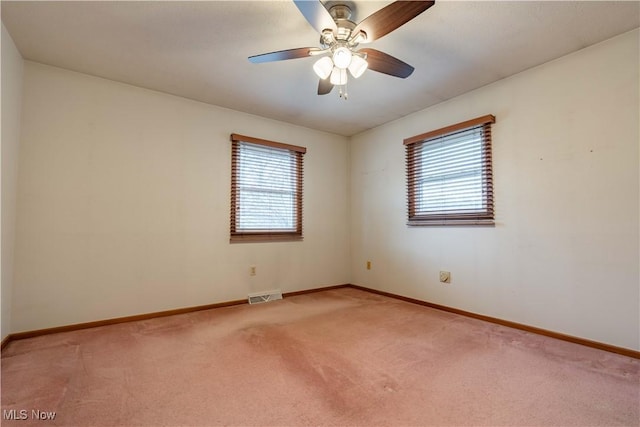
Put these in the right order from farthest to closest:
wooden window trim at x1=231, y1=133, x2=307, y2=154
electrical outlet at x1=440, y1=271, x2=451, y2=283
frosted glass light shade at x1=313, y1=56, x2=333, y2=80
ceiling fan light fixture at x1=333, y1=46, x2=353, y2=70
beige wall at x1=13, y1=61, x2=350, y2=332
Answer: wooden window trim at x1=231, y1=133, x2=307, y2=154, electrical outlet at x1=440, y1=271, x2=451, y2=283, beige wall at x1=13, y1=61, x2=350, y2=332, frosted glass light shade at x1=313, y1=56, x2=333, y2=80, ceiling fan light fixture at x1=333, y1=46, x2=353, y2=70

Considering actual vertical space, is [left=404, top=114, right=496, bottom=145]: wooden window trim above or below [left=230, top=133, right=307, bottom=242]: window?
above

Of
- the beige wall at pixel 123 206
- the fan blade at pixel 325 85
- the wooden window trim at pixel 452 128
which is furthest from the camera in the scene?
the wooden window trim at pixel 452 128

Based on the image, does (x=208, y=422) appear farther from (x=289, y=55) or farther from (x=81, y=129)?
(x=81, y=129)

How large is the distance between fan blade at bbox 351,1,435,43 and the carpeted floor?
204 cm

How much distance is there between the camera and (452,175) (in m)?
3.25

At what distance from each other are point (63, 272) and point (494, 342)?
371 centimetres

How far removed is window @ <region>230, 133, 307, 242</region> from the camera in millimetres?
3607

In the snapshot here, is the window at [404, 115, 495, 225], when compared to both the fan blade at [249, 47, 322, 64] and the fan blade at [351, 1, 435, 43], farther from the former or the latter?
the fan blade at [249, 47, 322, 64]

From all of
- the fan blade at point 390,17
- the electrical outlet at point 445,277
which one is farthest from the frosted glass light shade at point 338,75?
the electrical outlet at point 445,277

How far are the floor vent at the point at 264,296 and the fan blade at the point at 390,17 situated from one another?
298cm

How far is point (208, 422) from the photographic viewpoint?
1.42 m

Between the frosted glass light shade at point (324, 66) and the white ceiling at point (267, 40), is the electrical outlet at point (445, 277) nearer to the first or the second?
the white ceiling at point (267, 40)

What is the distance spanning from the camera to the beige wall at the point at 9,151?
218cm

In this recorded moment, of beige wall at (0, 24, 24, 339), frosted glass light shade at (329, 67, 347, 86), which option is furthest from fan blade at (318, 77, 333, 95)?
beige wall at (0, 24, 24, 339)
